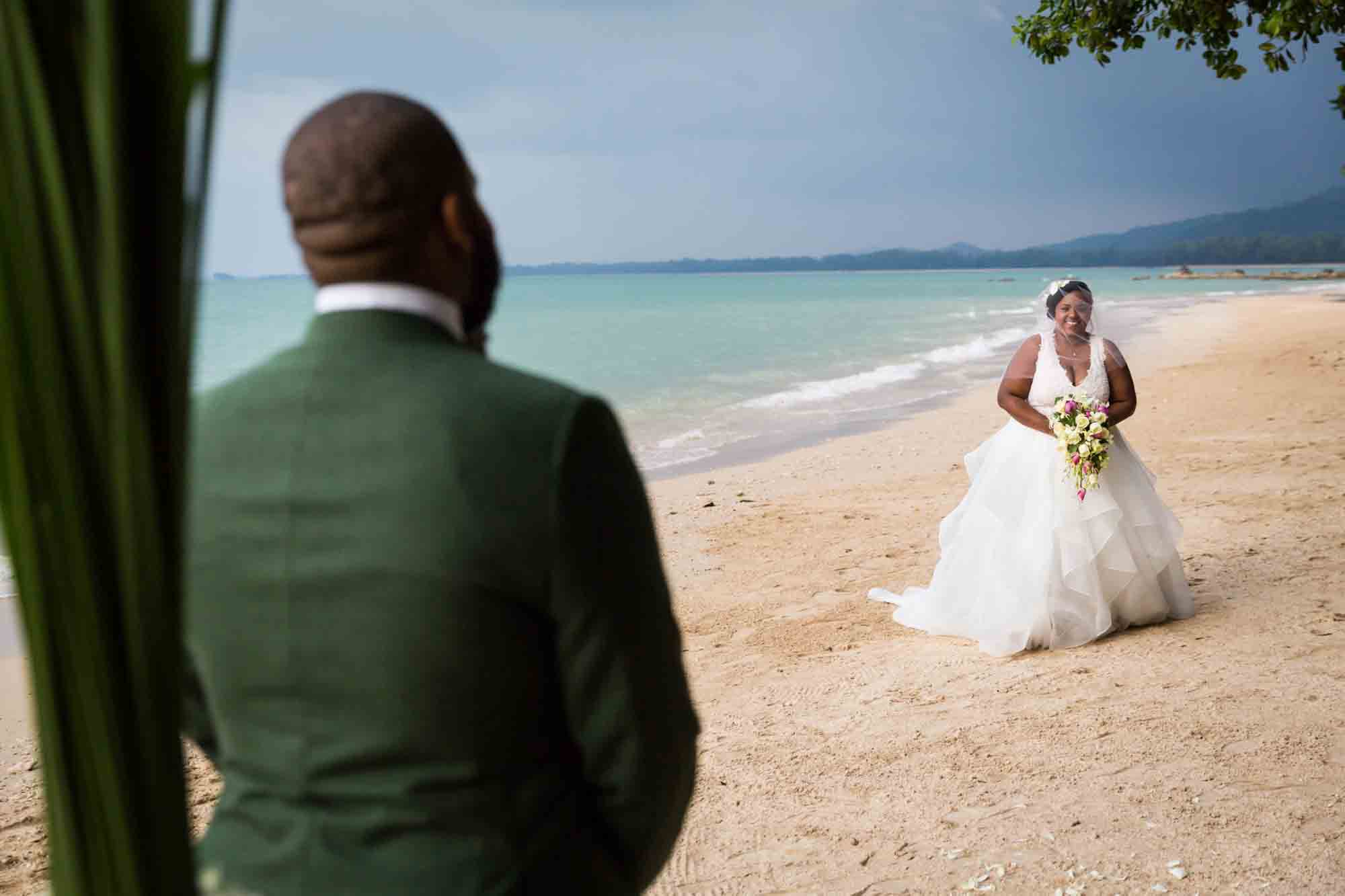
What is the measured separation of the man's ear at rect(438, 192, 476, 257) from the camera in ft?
4.08

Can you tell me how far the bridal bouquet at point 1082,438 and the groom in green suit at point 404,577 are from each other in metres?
4.79

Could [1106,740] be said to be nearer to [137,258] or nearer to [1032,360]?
[1032,360]

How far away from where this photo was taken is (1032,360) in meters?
6.07

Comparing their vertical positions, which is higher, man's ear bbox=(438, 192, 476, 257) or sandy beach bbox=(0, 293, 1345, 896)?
man's ear bbox=(438, 192, 476, 257)

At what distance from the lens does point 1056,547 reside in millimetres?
5754

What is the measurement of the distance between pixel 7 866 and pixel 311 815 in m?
3.73

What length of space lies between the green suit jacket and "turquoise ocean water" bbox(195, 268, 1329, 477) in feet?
0.52

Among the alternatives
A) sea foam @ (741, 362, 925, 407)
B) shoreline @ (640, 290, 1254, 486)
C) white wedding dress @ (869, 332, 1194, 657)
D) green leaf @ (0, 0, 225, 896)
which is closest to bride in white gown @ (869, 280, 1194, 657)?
white wedding dress @ (869, 332, 1194, 657)

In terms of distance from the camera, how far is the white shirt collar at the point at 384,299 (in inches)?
48.3

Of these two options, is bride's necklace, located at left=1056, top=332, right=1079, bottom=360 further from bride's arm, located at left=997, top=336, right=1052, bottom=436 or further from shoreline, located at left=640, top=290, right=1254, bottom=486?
shoreline, located at left=640, top=290, right=1254, bottom=486

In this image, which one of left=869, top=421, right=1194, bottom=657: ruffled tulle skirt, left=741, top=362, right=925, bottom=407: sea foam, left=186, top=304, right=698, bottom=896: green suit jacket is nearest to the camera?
left=186, top=304, right=698, bottom=896: green suit jacket

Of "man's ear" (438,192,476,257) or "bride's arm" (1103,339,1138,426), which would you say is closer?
"man's ear" (438,192,476,257)

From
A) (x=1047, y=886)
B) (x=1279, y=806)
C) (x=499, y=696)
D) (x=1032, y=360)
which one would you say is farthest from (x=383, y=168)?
(x=1032, y=360)

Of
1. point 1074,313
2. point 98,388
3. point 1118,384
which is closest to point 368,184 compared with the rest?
point 98,388
